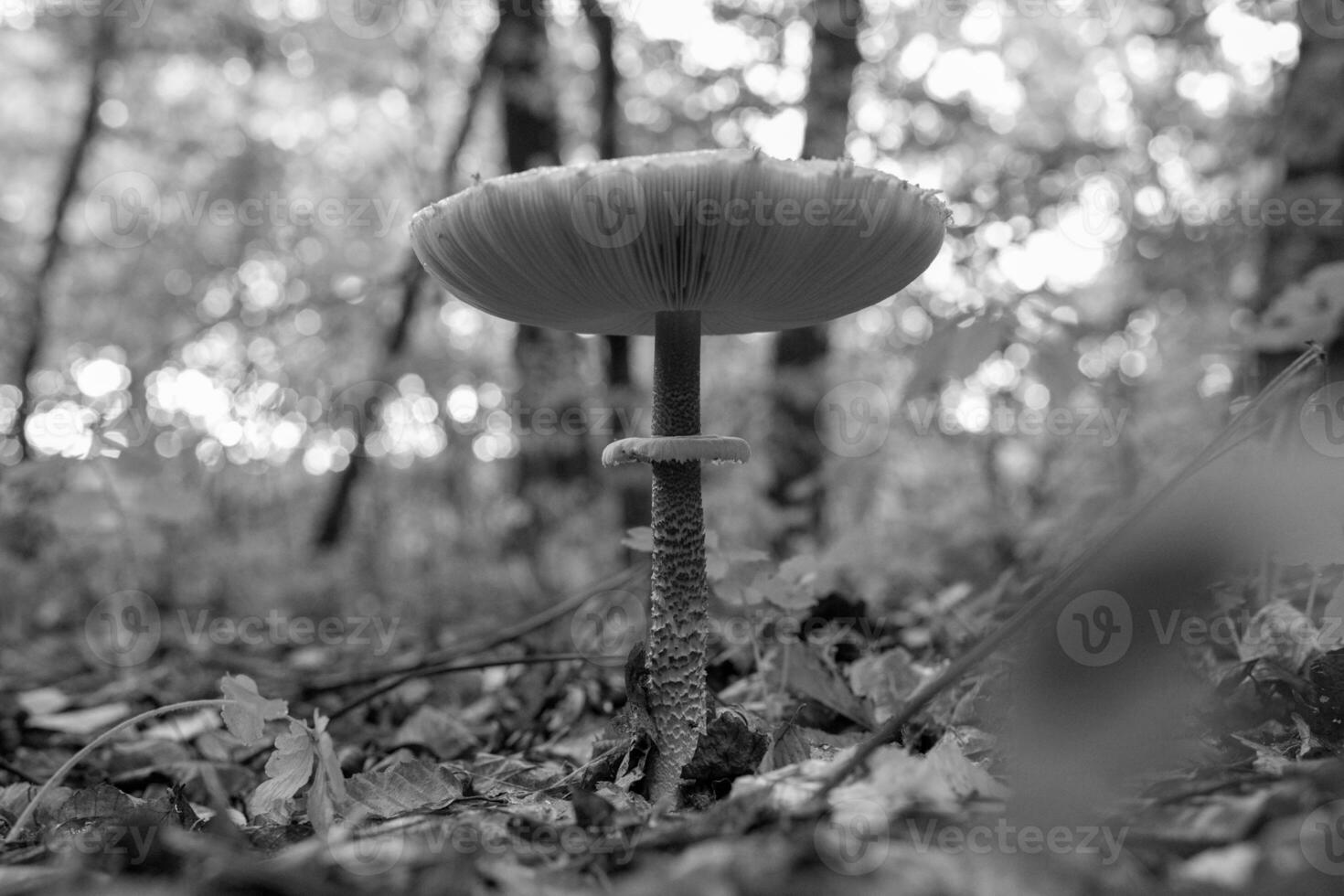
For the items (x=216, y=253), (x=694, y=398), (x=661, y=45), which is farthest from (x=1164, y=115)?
(x=216, y=253)

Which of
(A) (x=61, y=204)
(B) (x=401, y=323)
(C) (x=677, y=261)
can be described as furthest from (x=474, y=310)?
(C) (x=677, y=261)

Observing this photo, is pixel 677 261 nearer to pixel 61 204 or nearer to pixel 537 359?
pixel 537 359

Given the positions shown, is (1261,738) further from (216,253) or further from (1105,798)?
(216,253)

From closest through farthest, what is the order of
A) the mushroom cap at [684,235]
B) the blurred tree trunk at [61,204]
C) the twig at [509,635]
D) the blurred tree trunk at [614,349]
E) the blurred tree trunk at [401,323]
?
1. the mushroom cap at [684,235]
2. the twig at [509,635]
3. the blurred tree trunk at [614,349]
4. the blurred tree trunk at [401,323]
5. the blurred tree trunk at [61,204]

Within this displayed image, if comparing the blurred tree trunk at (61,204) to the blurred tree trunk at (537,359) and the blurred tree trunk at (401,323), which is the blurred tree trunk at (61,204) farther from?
the blurred tree trunk at (537,359)

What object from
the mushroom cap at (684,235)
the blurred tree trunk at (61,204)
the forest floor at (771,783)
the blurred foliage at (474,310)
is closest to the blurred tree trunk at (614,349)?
the blurred foliage at (474,310)

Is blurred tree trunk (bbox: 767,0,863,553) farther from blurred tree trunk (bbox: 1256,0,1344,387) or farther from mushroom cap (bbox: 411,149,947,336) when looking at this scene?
mushroom cap (bbox: 411,149,947,336)
